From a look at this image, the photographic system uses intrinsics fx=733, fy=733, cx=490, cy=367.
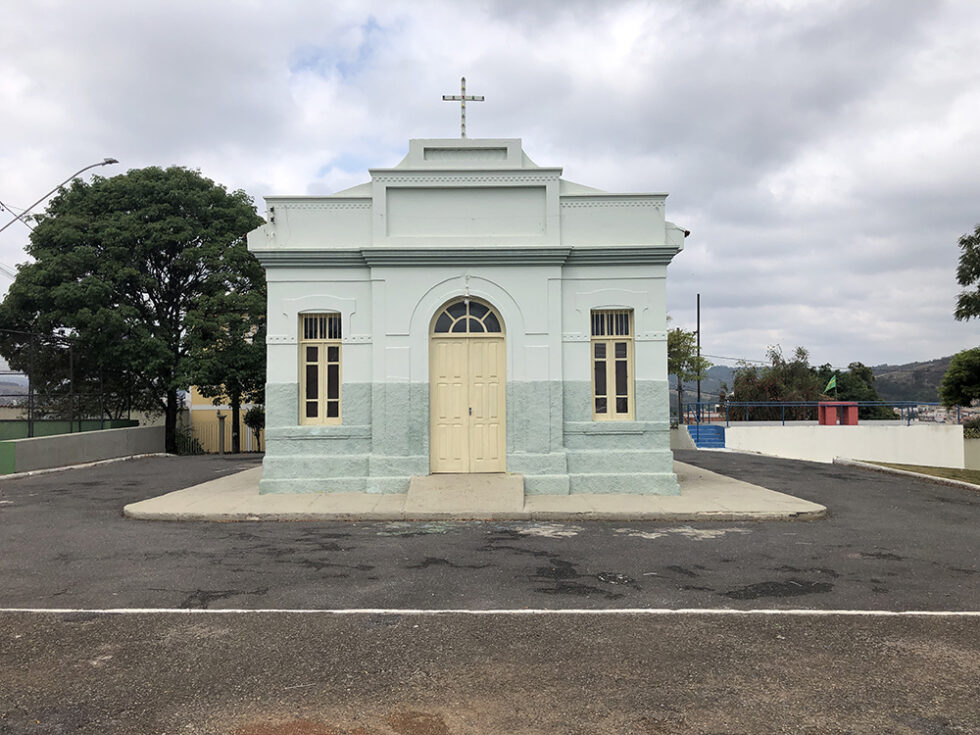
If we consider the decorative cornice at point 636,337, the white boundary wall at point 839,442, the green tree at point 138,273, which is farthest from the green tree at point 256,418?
the decorative cornice at point 636,337

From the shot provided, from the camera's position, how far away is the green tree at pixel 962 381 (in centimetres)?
2878

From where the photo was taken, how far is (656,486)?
485 inches

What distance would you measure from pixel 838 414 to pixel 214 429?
28489 mm

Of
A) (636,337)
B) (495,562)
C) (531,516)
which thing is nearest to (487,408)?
(531,516)

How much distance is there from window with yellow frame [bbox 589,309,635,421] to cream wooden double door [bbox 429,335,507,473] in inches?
66.0

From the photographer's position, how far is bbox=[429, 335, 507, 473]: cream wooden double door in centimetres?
1252

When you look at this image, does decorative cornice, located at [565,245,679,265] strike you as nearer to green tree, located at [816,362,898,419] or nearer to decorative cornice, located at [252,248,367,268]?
decorative cornice, located at [252,248,367,268]

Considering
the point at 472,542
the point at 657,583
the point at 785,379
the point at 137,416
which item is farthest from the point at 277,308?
the point at 785,379

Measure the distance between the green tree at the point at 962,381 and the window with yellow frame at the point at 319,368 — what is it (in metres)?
26.7

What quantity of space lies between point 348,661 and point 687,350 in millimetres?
37849

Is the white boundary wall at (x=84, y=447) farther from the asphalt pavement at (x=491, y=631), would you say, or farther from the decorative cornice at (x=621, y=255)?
the decorative cornice at (x=621, y=255)

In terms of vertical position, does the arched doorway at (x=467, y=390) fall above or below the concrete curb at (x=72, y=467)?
above

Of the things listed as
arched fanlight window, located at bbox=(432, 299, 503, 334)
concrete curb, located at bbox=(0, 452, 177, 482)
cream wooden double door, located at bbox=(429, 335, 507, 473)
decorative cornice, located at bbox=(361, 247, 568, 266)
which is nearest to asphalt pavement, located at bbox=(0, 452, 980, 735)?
cream wooden double door, located at bbox=(429, 335, 507, 473)

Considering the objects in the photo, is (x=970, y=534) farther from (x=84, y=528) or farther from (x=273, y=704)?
(x=84, y=528)
